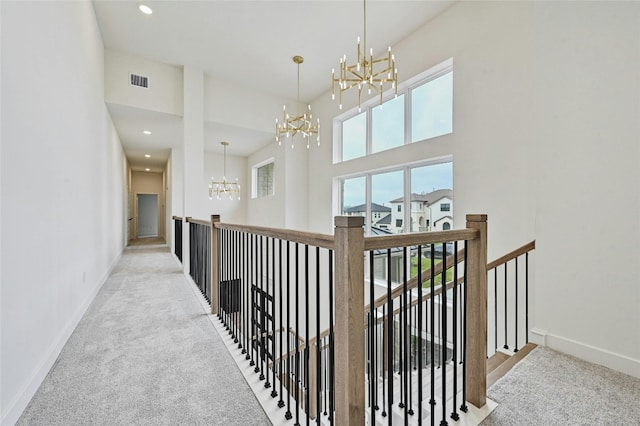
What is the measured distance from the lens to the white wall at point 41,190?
146 cm

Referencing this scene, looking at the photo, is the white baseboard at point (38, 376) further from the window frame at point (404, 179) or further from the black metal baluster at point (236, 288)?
the window frame at point (404, 179)

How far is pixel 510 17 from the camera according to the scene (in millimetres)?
3086

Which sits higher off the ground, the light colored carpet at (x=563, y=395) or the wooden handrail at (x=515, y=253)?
the wooden handrail at (x=515, y=253)

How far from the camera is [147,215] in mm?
12586

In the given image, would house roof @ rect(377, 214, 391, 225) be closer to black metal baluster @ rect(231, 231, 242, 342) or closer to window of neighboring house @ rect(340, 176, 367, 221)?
window of neighboring house @ rect(340, 176, 367, 221)

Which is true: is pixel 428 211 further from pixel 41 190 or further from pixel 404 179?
pixel 41 190

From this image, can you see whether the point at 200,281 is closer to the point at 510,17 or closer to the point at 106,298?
the point at 106,298

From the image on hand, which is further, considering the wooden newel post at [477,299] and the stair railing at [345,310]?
the wooden newel post at [477,299]

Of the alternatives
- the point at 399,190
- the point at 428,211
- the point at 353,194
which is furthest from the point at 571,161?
the point at 353,194

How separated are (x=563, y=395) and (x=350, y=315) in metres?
1.67

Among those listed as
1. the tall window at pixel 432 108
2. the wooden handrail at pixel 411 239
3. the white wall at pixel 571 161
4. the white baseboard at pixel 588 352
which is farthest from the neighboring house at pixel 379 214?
the wooden handrail at pixel 411 239

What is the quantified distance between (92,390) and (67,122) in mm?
2196

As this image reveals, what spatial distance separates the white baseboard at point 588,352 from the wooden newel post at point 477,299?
4.05 feet

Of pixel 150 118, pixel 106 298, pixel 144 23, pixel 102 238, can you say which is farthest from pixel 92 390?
pixel 150 118
